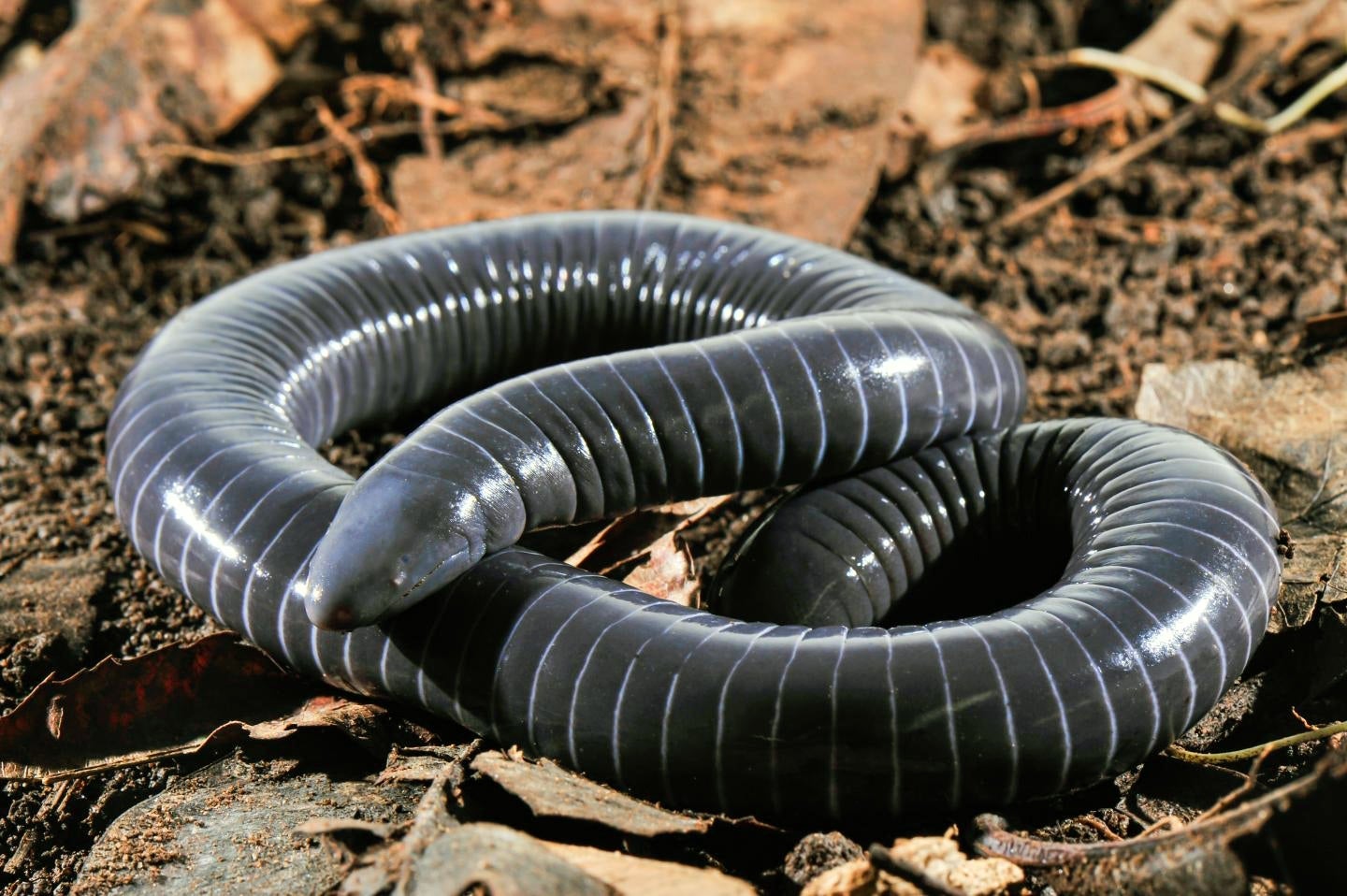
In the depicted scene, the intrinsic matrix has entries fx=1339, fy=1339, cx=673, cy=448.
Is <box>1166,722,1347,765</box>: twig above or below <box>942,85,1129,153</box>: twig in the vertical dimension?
below

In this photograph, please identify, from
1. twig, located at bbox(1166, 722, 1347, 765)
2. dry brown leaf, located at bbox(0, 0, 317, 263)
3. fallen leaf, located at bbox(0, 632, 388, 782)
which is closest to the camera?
twig, located at bbox(1166, 722, 1347, 765)

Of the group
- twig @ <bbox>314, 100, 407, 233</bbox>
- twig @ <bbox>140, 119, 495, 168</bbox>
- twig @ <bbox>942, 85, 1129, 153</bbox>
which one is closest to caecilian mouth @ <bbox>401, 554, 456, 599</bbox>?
twig @ <bbox>314, 100, 407, 233</bbox>

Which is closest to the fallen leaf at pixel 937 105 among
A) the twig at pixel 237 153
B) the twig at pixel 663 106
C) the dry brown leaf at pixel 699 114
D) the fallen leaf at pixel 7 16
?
the dry brown leaf at pixel 699 114

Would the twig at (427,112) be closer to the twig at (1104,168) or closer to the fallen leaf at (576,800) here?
the twig at (1104,168)

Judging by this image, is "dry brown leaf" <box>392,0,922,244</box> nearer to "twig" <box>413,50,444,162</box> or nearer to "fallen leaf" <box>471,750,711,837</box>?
"twig" <box>413,50,444,162</box>

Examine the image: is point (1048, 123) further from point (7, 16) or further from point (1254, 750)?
point (7, 16)

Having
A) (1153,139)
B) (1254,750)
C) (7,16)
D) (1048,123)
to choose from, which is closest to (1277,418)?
(1254,750)
